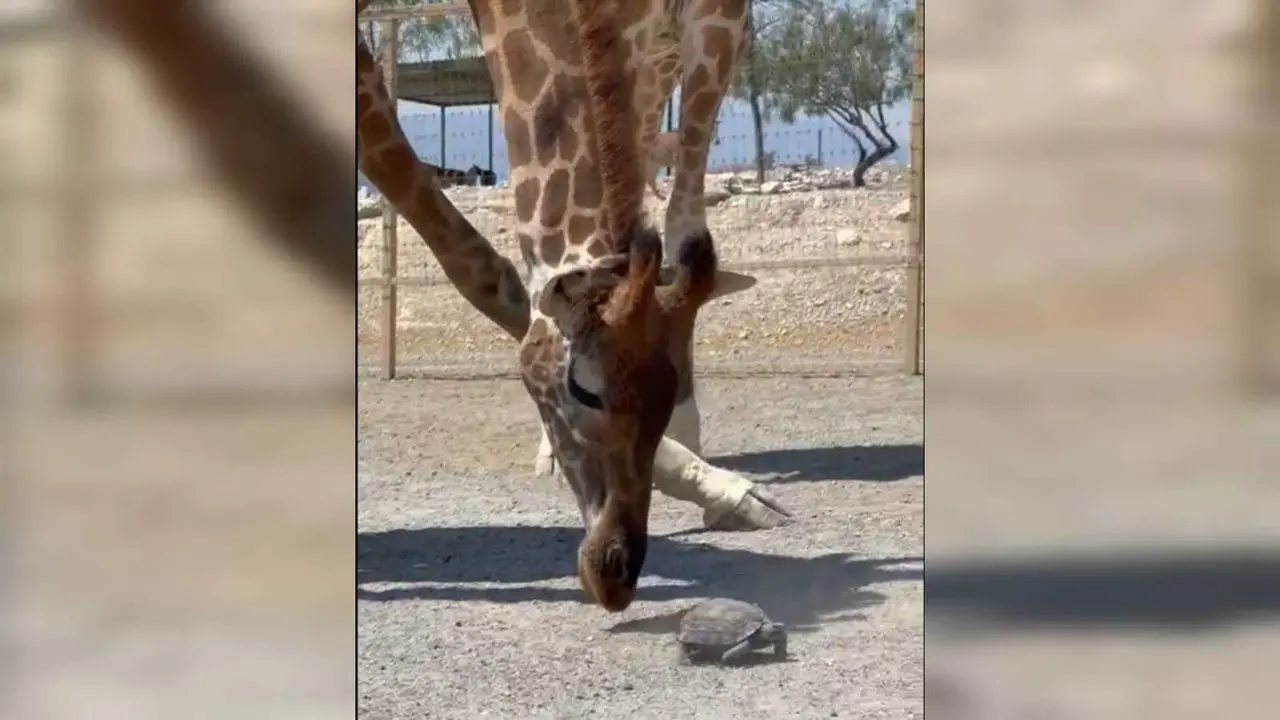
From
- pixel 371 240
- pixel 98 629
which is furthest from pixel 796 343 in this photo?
pixel 98 629

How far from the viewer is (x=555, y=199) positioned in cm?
167

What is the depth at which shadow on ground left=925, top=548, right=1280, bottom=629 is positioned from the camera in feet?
3.81

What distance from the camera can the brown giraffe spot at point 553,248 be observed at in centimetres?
167

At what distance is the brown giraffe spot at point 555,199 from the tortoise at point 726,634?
590 mm

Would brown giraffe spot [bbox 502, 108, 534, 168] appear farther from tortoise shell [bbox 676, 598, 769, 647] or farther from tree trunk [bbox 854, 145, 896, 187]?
tree trunk [bbox 854, 145, 896, 187]

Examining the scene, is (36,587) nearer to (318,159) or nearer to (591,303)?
(318,159)

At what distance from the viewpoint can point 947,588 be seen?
116 cm

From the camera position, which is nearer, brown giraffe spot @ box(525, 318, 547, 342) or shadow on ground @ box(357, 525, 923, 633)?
brown giraffe spot @ box(525, 318, 547, 342)

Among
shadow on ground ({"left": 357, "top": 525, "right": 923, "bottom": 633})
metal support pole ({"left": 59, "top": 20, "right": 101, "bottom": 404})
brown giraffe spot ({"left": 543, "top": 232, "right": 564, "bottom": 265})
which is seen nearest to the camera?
metal support pole ({"left": 59, "top": 20, "right": 101, "bottom": 404})

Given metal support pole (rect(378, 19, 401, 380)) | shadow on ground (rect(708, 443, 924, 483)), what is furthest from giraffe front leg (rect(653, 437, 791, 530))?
metal support pole (rect(378, 19, 401, 380))

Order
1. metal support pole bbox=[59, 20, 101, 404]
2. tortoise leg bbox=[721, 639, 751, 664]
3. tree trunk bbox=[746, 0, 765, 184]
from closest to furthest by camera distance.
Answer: metal support pole bbox=[59, 20, 101, 404]
tortoise leg bbox=[721, 639, 751, 664]
tree trunk bbox=[746, 0, 765, 184]

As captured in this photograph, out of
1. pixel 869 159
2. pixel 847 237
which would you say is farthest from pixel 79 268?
pixel 847 237

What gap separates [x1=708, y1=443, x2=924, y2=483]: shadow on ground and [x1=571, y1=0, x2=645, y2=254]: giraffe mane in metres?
1.08

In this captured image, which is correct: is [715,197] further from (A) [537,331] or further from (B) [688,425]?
(A) [537,331]
